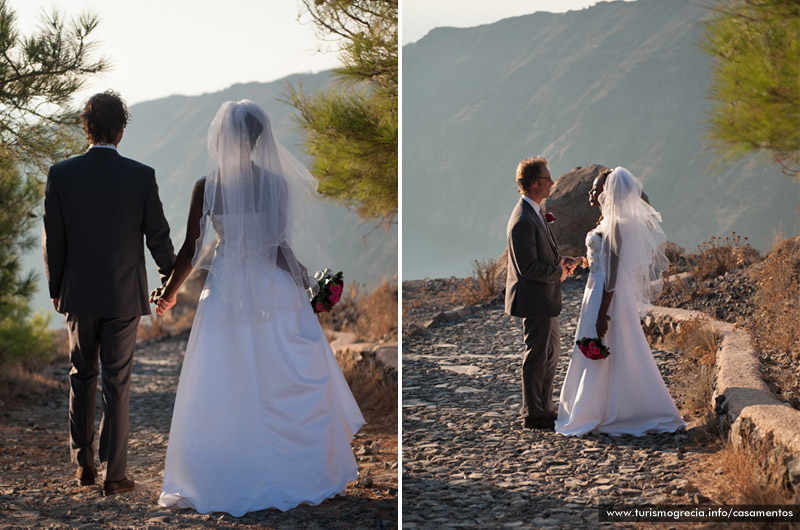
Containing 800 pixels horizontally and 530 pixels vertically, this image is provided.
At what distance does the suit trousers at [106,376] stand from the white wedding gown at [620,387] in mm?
2426

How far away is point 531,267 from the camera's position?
14.6 feet

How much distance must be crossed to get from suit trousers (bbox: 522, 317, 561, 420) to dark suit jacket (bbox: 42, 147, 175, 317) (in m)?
2.21

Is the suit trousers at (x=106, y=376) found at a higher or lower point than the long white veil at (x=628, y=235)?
lower

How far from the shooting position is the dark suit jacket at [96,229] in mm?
3799

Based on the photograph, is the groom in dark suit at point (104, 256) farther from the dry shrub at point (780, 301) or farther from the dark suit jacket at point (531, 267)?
the dry shrub at point (780, 301)

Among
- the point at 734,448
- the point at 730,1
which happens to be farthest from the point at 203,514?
the point at 730,1

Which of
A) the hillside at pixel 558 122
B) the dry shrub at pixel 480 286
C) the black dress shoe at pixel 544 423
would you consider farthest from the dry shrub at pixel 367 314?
the hillside at pixel 558 122

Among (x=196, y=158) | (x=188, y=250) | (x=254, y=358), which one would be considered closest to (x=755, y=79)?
(x=254, y=358)

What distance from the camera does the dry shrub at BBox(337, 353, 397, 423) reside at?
6043 mm

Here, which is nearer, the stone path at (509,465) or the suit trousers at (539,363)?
the stone path at (509,465)

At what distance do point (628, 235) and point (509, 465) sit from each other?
1.53m

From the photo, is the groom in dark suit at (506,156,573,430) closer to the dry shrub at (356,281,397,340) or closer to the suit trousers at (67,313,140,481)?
the suit trousers at (67,313,140,481)

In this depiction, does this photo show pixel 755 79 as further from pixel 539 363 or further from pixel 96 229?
pixel 96 229

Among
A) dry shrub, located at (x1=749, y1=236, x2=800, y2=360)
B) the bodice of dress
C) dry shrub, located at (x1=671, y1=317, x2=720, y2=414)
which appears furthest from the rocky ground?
dry shrub, located at (x1=749, y1=236, x2=800, y2=360)
